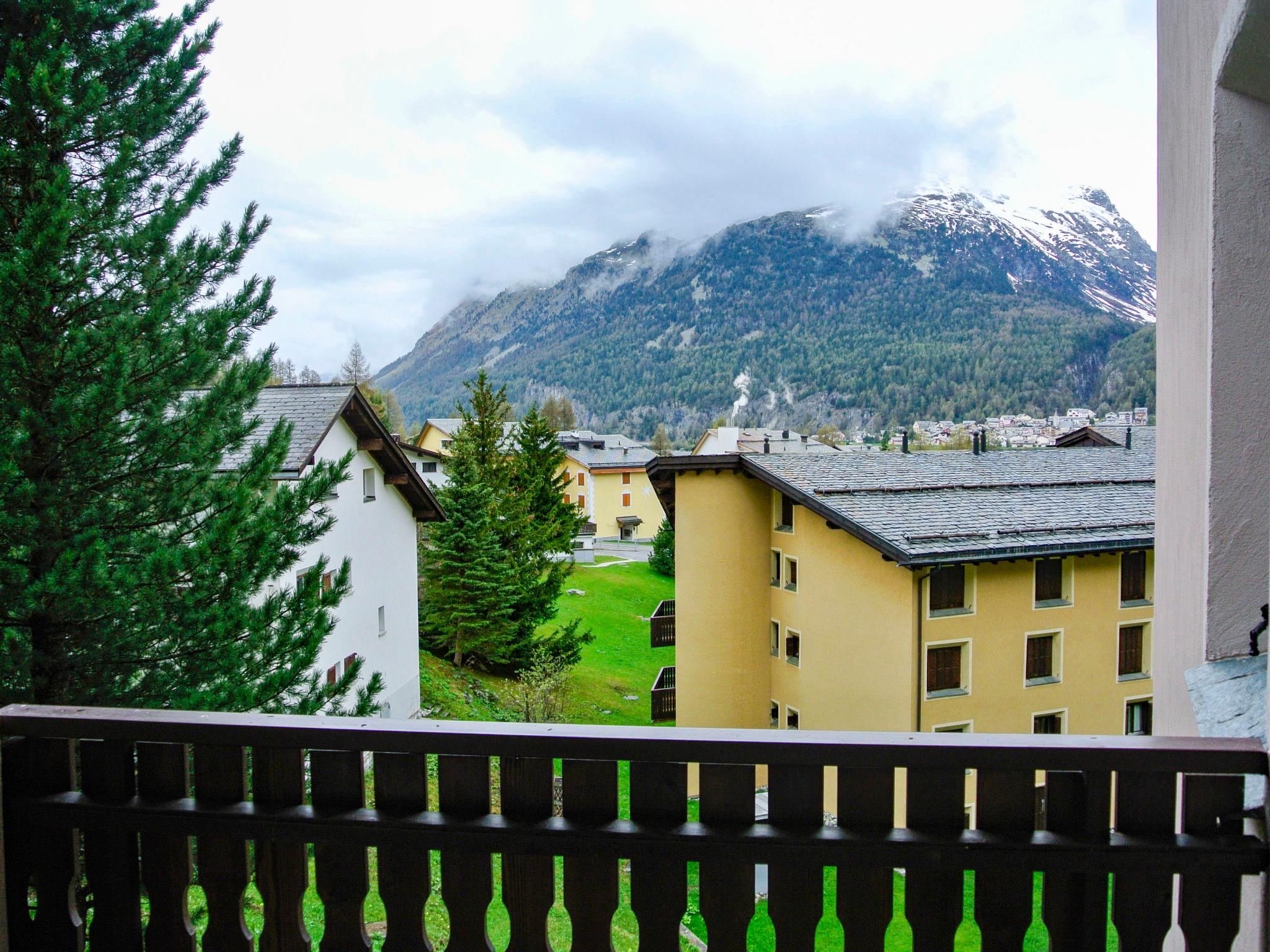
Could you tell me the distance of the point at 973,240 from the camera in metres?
108

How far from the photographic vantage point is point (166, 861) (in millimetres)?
1129

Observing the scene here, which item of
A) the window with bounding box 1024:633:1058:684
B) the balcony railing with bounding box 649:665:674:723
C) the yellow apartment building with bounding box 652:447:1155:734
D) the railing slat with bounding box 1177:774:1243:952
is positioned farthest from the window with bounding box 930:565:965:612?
the railing slat with bounding box 1177:774:1243:952

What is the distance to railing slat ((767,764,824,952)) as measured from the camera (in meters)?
0.98

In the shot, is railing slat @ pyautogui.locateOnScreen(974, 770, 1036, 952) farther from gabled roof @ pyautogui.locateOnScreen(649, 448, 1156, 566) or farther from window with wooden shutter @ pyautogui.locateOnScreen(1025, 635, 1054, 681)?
window with wooden shutter @ pyautogui.locateOnScreen(1025, 635, 1054, 681)

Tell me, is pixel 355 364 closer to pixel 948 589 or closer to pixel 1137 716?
Answer: pixel 948 589

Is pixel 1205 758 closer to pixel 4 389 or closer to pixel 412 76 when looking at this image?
pixel 4 389

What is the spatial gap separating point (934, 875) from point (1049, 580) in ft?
39.0

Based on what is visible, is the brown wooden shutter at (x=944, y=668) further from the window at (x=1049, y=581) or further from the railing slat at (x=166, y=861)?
the railing slat at (x=166, y=861)

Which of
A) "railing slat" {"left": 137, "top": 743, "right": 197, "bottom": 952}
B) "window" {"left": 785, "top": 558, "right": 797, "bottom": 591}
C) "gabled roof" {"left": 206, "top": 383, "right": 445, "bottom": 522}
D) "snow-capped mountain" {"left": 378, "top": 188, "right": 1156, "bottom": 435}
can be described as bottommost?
"window" {"left": 785, "top": 558, "right": 797, "bottom": 591}

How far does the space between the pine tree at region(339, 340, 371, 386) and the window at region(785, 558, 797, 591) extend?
95.3ft

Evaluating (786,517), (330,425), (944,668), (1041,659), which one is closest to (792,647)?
(786,517)

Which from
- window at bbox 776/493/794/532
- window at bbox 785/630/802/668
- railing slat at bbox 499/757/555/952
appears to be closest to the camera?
railing slat at bbox 499/757/555/952

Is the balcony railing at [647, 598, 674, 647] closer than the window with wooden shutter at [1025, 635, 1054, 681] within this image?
No

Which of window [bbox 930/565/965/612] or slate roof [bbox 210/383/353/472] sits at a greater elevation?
slate roof [bbox 210/383/353/472]
